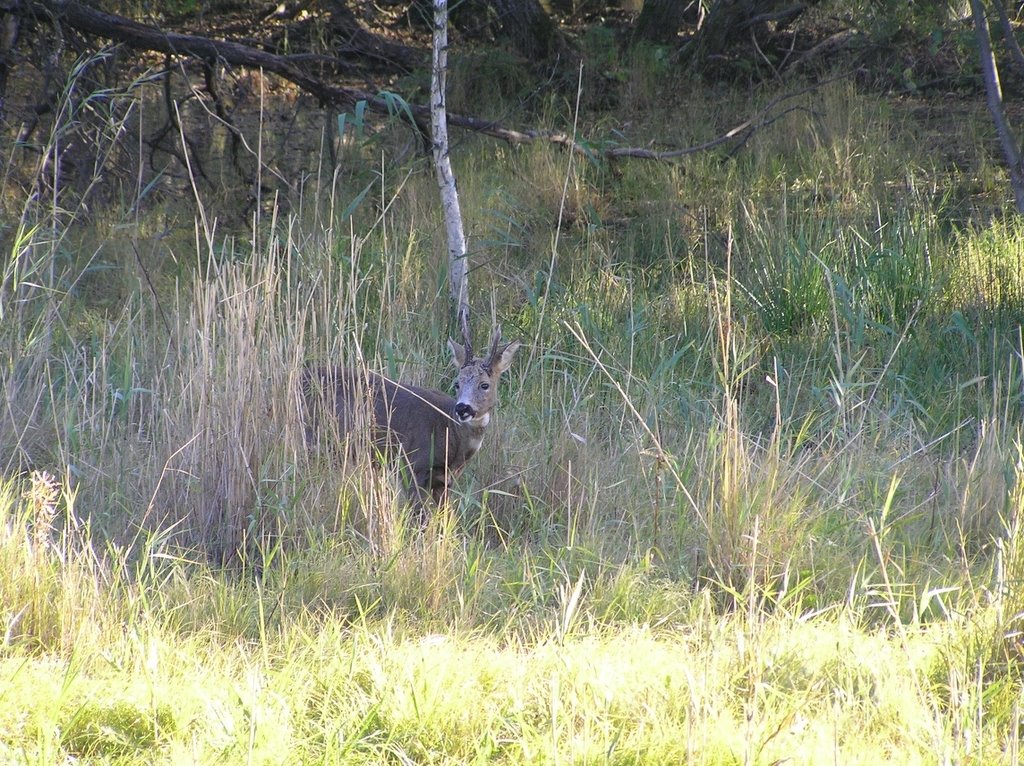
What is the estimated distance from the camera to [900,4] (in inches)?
334

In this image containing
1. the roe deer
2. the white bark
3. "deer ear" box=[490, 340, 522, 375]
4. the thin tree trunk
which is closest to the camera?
the roe deer

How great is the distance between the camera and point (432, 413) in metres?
6.09

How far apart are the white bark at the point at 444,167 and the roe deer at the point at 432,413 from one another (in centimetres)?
82

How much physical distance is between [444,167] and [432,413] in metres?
1.68

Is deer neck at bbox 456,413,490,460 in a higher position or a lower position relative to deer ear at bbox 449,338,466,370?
lower

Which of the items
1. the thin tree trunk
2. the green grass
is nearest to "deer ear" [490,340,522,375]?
the green grass

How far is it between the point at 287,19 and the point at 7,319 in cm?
573

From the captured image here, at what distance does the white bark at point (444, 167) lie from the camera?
6.67 metres

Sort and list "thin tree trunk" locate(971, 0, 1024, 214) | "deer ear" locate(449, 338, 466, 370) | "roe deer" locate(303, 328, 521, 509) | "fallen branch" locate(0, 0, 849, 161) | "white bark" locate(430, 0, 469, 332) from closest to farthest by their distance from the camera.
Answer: "roe deer" locate(303, 328, 521, 509)
"deer ear" locate(449, 338, 466, 370)
"white bark" locate(430, 0, 469, 332)
"thin tree trunk" locate(971, 0, 1024, 214)
"fallen branch" locate(0, 0, 849, 161)

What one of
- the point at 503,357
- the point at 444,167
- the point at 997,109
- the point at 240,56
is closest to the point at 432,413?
the point at 503,357

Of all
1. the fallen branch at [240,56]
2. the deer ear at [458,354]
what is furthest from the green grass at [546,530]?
the fallen branch at [240,56]

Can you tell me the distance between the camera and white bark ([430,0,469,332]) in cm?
667

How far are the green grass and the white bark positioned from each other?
0.28 m

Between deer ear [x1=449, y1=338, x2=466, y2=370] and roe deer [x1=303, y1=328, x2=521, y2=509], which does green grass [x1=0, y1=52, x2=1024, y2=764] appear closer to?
roe deer [x1=303, y1=328, x2=521, y2=509]
